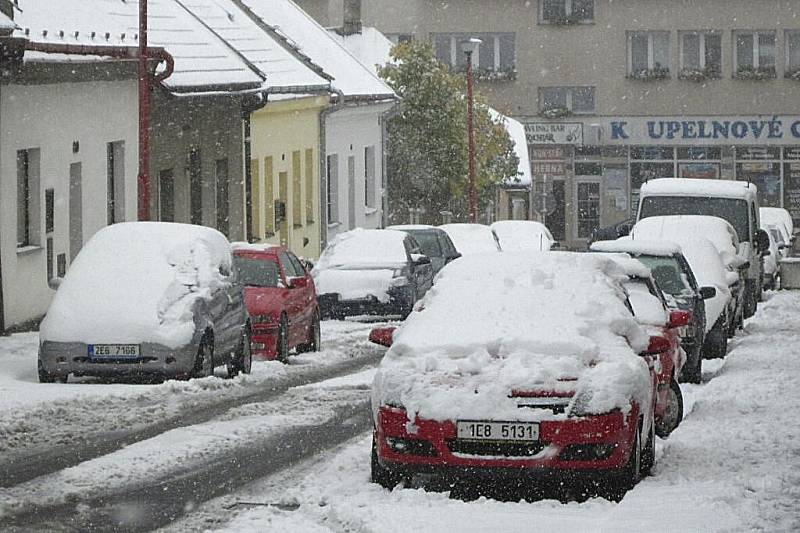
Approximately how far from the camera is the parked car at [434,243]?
3772cm

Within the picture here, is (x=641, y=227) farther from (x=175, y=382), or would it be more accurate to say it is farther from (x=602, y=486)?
(x=602, y=486)

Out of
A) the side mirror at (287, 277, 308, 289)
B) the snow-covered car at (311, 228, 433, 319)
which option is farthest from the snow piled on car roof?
the snow-covered car at (311, 228, 433, 319)

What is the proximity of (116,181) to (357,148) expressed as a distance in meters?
20.8

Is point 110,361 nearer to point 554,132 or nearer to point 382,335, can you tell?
point 382,335

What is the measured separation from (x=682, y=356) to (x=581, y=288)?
15.3 feet

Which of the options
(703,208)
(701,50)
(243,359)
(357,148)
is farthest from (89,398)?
(701,50)

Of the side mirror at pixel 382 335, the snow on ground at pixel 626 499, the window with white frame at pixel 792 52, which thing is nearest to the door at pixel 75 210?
the snow on ground at pixel 626 499

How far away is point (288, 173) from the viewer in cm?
4378

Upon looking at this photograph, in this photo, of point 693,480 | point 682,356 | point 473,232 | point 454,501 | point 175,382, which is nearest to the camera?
point 454,501

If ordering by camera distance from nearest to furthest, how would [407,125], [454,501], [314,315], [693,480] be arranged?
[454,501]
[693,480]
[314,315]
[407,125]

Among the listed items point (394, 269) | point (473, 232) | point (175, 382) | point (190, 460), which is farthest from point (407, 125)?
point (190, 460)

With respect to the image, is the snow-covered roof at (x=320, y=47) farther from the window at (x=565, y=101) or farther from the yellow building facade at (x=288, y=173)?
the window at (x=565, y=101)

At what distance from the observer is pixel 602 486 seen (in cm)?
1152

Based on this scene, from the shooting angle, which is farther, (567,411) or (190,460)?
(190,460)
